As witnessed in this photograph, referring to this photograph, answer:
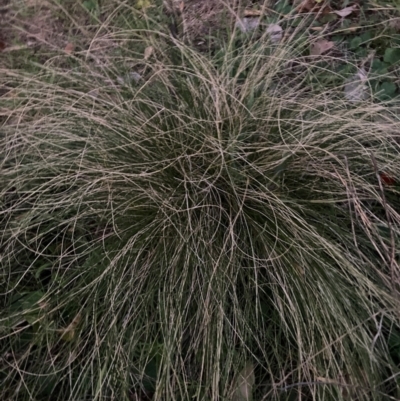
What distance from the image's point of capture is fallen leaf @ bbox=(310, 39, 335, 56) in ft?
6.28

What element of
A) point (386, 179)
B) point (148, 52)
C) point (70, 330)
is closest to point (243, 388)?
point (70, 330)

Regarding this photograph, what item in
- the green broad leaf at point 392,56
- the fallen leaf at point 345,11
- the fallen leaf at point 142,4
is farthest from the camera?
the fallen leaf at point 142,4

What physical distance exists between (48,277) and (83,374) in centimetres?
33

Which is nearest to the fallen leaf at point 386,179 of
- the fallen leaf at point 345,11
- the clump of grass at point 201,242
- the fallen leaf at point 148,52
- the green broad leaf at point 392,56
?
the clump of grass at point 201,242

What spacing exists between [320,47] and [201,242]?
0.88 metres

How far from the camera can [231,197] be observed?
1.53 meters

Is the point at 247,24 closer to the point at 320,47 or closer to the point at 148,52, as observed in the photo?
the point at 320,47

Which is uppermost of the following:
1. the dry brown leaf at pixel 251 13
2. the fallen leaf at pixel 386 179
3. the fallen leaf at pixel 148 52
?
the fallen leaf at pixel 148 52

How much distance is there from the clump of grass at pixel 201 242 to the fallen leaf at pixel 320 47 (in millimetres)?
216

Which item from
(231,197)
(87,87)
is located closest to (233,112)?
(231,197)

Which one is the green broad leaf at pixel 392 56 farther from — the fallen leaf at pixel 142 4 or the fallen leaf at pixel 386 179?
the fallen leaf at pixel 142 4

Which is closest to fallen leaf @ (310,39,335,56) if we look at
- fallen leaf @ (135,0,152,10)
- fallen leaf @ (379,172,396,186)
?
fallen leaf @ (379,172,396,186)

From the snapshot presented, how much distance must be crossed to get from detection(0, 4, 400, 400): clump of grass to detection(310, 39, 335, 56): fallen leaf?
22 cm

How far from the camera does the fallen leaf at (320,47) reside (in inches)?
75.3
